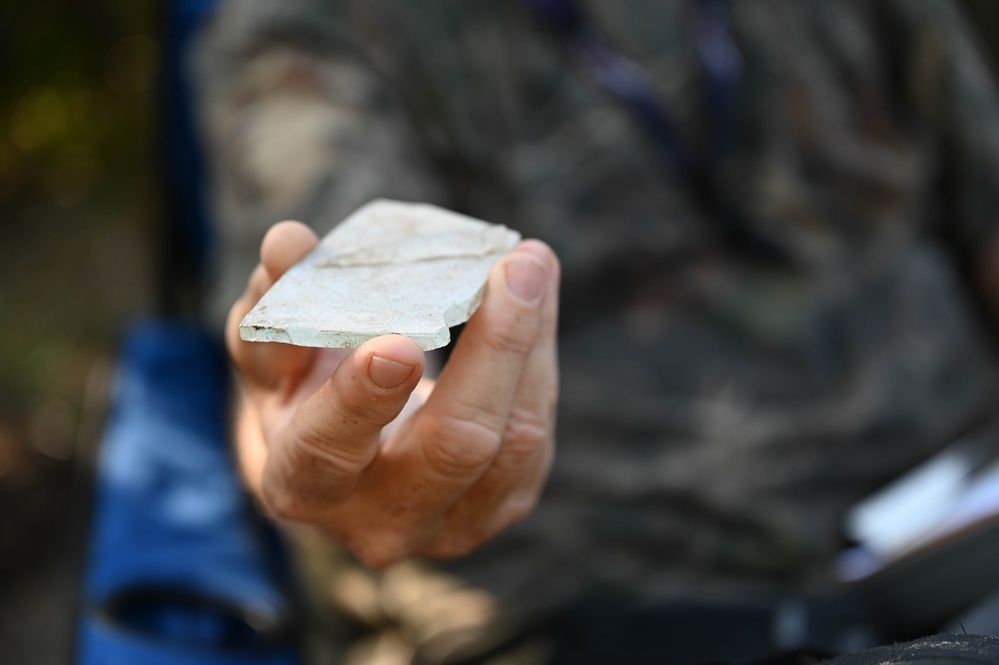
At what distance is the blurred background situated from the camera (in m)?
1.86

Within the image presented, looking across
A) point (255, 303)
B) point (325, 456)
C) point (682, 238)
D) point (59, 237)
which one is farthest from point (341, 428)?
point (59, 237)

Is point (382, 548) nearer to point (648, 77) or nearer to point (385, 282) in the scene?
point (385, 282)

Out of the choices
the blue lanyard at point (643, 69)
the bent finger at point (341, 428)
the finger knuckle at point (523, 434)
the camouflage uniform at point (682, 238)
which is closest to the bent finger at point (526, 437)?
the finger knuckle at point (523, 434)

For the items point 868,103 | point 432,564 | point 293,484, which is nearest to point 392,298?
point 293,484

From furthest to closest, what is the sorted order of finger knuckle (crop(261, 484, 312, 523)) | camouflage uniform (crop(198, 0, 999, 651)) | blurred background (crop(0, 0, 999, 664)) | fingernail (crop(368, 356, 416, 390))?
blurred background (crop(0, 0, 999, 664)), camouflage uniform (crop(198, 0, 999, 651)), finger knuckle (crop(261, 484, 312, 523)), fingernail (crop(368, 356, 416, 390))

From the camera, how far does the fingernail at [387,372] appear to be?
20.1 inches

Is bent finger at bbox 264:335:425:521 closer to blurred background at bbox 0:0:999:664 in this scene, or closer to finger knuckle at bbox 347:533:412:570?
finger knuckle at bbox 347:533:412:570

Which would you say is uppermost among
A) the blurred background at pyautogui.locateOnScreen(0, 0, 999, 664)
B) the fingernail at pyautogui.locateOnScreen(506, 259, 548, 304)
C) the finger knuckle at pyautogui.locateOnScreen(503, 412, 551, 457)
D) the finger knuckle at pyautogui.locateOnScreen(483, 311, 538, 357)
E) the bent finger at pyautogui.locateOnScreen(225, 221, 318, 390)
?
the blurred background at pyautogui.locateOnScreen(0, 0, 999, 664)

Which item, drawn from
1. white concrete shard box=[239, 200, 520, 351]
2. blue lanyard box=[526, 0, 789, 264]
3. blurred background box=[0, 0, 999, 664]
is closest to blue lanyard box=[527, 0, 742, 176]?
blue lanyard box=[526, 0, 789, 264]

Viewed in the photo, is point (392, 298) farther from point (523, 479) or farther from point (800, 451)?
point (800, 451)

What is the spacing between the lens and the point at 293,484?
0.62m

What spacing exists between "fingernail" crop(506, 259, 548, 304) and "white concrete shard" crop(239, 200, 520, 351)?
22 mm

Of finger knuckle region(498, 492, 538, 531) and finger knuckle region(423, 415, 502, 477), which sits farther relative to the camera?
finger knuckle region(498, 492, 538, 531)

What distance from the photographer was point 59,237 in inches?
104
